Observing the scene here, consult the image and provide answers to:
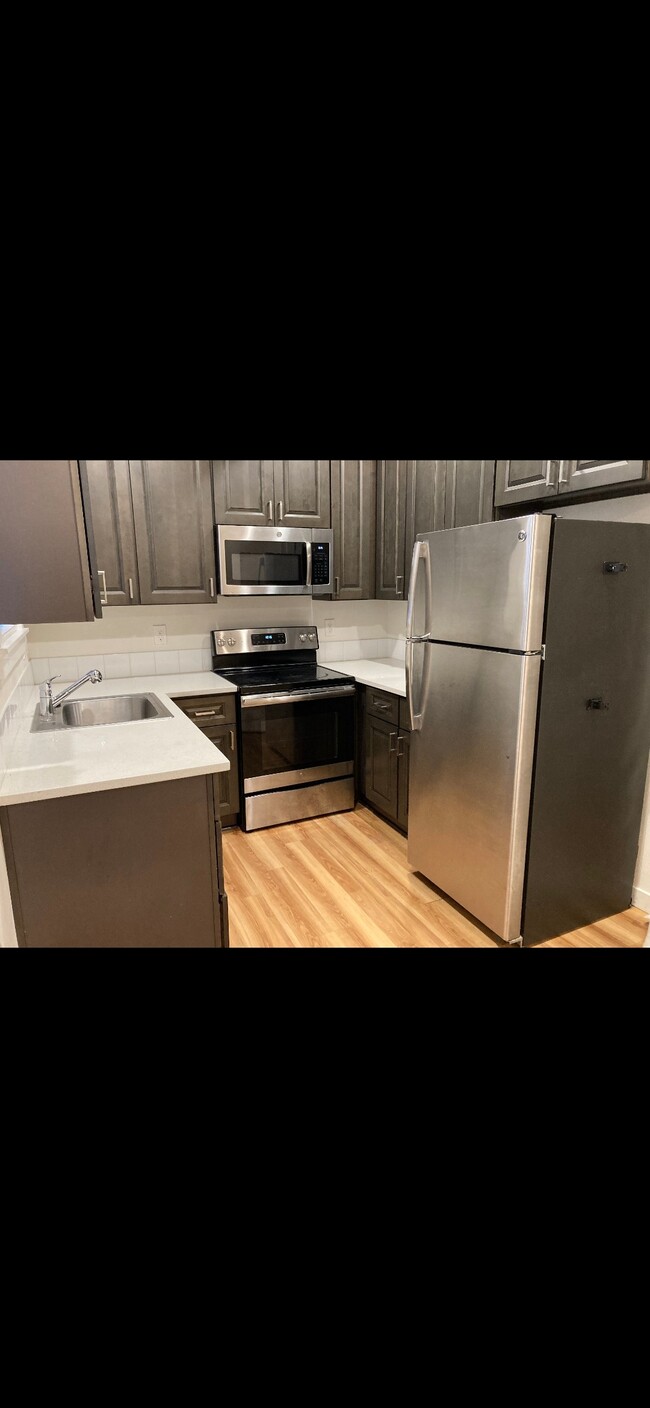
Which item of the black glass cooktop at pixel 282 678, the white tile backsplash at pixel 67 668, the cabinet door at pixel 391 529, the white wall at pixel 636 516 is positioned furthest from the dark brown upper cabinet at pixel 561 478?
the white tile backsplash at pixel 67 668

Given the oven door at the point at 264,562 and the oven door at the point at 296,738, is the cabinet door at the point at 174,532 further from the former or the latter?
the oven door at the point at 296,738

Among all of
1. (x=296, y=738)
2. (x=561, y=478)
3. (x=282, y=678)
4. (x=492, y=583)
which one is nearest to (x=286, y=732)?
(x=296, y=738)

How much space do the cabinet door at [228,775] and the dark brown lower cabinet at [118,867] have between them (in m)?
1.29

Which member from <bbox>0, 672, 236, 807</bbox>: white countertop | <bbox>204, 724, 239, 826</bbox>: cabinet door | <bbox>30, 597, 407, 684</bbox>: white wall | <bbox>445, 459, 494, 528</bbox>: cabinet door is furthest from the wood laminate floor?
<bbox>445, 459, 494, 528</bbox>: cabinet door

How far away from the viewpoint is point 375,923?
2.34m

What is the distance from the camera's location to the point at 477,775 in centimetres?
219

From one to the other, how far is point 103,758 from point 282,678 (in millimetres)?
1639

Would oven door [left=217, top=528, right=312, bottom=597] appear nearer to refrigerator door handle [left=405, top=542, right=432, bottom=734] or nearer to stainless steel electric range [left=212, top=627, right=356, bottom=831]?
stainless steel electric range [left=212, top=627, right=356, bottom=831]

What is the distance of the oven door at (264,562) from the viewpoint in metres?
3.10
